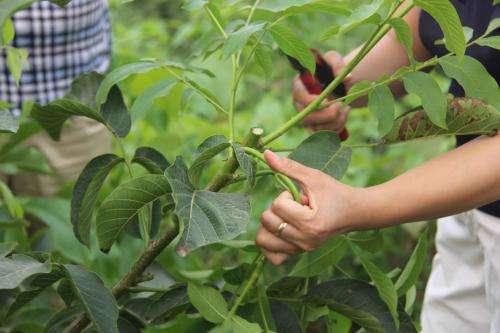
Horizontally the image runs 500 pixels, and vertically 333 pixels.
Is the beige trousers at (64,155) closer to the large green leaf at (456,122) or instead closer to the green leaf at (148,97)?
the green leaf at (148,97)

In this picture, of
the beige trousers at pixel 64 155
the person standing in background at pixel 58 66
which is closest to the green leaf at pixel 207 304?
the person standing in background at pixel 58 66

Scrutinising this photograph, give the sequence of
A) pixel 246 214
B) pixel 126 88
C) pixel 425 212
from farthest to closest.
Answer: pixel 126 88
pixel 425 212
pixel 246 214

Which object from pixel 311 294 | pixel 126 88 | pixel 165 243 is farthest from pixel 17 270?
pixel 126 88

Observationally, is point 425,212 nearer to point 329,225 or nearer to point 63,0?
point 329,225

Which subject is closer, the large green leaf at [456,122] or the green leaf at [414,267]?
the large green leaf at [456,122]

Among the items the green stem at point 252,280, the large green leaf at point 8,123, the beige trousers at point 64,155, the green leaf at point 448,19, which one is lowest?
the beige trousers at point 64,155

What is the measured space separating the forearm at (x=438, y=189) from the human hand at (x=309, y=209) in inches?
1.0

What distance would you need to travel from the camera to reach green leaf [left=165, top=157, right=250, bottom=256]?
0.89 m

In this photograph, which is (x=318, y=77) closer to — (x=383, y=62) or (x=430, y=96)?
(x=383, y=62)

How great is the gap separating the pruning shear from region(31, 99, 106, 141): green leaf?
33cm

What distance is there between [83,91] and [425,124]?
44 cm

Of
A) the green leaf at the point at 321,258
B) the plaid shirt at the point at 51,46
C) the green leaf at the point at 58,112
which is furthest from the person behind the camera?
the plaid shirt at the point at 51,46

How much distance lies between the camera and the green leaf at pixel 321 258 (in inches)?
47.4

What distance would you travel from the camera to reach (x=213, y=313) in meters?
1.07
